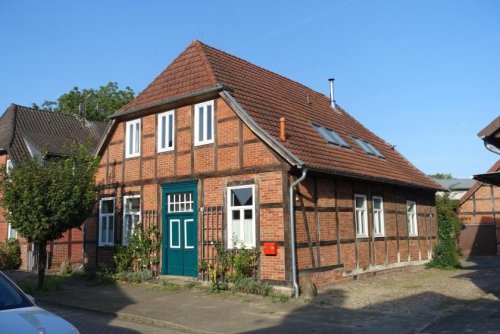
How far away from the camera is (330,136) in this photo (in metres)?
16.8

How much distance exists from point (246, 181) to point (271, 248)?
2.02 m

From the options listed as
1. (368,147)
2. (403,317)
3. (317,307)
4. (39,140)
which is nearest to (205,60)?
(368,147)

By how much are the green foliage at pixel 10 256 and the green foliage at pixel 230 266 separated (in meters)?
11.3

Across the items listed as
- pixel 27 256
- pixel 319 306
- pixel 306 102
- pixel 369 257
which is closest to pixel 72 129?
pixel 27 256

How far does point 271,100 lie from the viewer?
1592 cm

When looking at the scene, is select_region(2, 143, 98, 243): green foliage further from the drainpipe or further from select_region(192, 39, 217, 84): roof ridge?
the drainpipe

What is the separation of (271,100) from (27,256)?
12519 mm

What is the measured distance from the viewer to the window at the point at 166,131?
51.4 ft

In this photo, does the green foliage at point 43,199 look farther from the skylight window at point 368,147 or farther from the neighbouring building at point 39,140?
the skylight window at point 368,147

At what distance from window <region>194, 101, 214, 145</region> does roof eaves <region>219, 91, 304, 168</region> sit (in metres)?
0.83

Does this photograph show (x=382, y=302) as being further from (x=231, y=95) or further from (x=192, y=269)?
(x=231, y=95)

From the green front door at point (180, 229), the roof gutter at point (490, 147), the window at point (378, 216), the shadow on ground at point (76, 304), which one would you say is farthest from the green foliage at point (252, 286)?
the roof gutter at point (490, 147)

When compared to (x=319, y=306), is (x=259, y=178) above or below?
above

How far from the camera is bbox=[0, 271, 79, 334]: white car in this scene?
4492 mm
